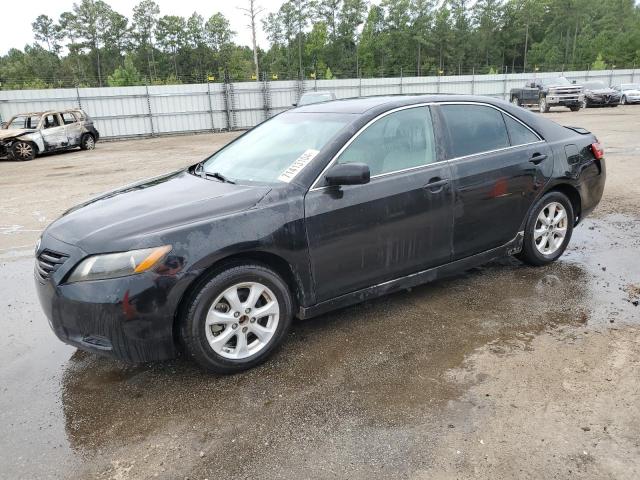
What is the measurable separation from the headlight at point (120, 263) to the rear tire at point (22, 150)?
1680 centimetres

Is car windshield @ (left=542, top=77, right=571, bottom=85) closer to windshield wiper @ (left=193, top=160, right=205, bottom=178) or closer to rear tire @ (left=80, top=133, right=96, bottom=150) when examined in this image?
rear tire @ (left=80, top=133, right=96, bottom=150)

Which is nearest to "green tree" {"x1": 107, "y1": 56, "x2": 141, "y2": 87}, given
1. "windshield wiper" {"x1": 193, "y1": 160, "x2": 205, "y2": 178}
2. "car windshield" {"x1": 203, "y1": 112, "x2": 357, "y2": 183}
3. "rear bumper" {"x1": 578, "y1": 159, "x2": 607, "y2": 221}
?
"windshield wiper" {"x1": 193, "y1": 160, "x2": 205, "y2": 178}

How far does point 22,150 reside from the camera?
17031mm

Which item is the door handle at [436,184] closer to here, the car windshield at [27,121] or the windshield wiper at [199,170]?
the windshield wiper at [199,170]

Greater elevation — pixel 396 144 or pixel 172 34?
pixel 172 34

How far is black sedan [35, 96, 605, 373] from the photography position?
115 inches

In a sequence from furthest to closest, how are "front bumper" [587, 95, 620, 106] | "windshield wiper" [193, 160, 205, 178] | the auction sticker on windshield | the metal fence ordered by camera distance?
"front bumper" [587, 95, 620, 106] → the metal fence → "windshield wiper" [193, 160, 205, 178] → the auction sticker on windshield

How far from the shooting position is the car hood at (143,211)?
2953mm

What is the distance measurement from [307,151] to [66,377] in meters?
2.22

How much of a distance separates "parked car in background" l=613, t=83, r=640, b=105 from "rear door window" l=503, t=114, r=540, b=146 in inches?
1304

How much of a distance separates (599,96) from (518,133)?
30.1m

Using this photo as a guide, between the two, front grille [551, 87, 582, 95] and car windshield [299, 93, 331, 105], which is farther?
front grille [551, 87, 582, 95]

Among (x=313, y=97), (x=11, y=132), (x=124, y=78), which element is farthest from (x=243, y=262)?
(x=124, y=78)

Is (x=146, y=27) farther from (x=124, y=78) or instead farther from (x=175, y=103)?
(x=175, y=103)
